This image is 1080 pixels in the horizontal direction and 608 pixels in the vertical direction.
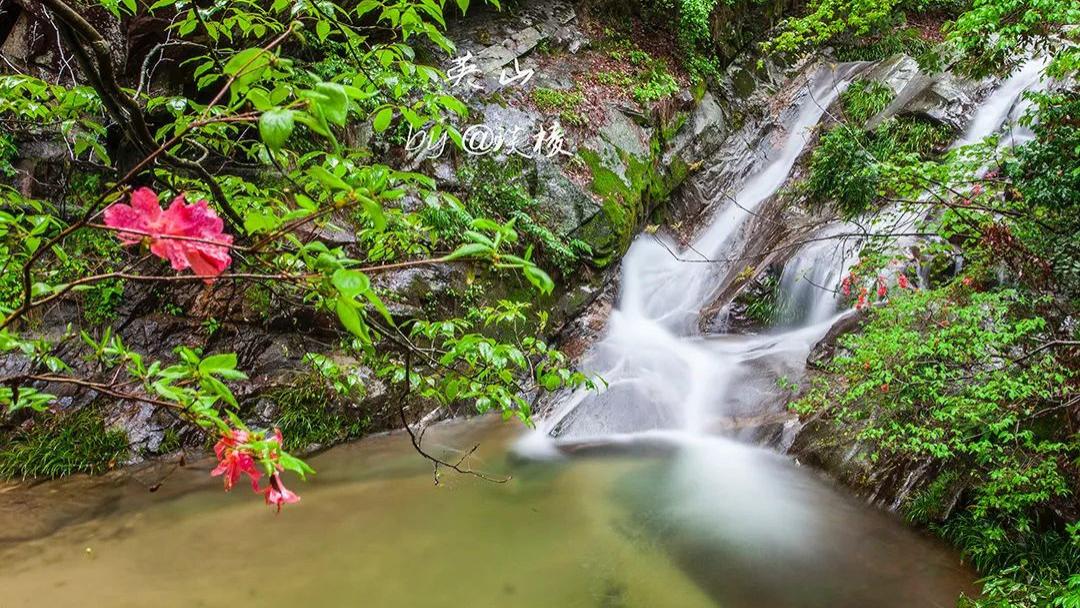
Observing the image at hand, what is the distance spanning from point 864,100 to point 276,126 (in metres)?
11.4

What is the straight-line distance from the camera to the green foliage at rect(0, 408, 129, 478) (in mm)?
4613

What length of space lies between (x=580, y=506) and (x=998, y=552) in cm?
277

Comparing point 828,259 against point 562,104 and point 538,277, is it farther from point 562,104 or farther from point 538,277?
point 538,277

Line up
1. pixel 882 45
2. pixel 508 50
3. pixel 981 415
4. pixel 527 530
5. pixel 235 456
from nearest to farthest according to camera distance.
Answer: pixel 235 456
pixel 981 415
pixel 527 530
pixel 508 50
pixel 882 45

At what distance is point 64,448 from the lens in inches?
187

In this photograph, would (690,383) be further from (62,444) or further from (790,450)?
(62,444)

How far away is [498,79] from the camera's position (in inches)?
326

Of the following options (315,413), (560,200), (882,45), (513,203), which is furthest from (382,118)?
(882,45)

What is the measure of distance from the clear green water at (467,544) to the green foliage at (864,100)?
7501 mm

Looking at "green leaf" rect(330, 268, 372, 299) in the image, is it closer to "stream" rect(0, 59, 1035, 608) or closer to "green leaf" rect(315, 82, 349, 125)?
"green leaf" rect(315, 82, 349, 125)

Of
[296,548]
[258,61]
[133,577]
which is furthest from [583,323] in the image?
[258,61]

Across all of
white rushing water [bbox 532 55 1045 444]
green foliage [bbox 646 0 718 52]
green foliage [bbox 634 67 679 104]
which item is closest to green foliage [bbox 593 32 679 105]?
green foliage [bbox 634 67 679 104]

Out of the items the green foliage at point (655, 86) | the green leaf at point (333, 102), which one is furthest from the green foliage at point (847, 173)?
the green foliage at point (655, 86)

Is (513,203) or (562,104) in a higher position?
(562,104)
